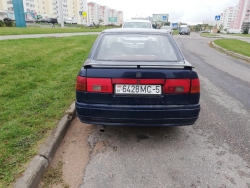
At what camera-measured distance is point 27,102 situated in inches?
146

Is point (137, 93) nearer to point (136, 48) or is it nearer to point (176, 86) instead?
point (176, 86)

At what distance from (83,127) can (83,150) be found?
0.65 meters

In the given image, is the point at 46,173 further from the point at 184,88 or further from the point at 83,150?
the point at 184,88

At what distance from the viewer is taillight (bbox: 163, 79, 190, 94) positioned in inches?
100

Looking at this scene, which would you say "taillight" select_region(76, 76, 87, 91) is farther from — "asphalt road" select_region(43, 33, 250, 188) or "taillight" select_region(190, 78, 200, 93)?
"taillight" select_region(190, 78, 200, 93)

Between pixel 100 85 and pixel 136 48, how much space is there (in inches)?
45.5

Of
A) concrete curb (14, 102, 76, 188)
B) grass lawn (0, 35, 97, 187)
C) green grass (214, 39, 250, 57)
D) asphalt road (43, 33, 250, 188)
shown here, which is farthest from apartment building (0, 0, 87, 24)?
asphalt road (43, 33, 250, 188)

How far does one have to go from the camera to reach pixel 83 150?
2789 millimetres

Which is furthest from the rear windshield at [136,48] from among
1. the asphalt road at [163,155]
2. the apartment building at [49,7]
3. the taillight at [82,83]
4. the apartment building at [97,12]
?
the apartment building at [97,12]

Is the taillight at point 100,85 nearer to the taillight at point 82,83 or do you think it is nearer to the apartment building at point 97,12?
the taillight at point 82,83

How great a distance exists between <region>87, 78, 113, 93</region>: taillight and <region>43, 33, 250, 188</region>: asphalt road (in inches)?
33.0

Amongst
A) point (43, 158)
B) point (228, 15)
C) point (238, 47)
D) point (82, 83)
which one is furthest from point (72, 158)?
point (228, 15)

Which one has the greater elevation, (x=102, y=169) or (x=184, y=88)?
(x=184, y=88)

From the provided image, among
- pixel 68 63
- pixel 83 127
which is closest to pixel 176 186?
pixel 83 127
